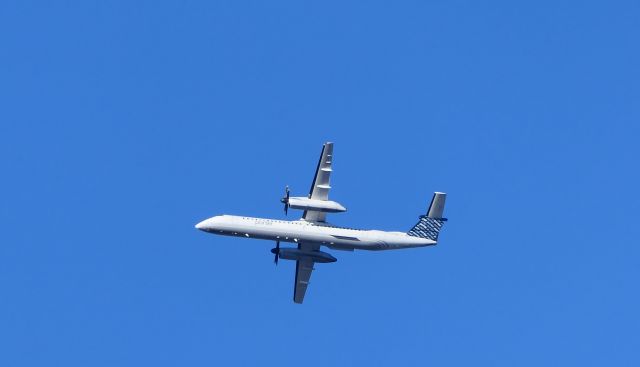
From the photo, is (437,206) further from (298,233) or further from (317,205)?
(298,233)

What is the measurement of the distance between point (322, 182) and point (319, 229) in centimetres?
559

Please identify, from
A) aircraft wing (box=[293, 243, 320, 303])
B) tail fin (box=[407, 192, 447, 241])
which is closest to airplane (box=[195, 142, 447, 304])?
tail fin (box=[407, 192, 447, 241])

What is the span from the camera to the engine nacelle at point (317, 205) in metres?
93.2

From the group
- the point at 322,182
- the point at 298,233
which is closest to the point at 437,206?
the point at 322,182

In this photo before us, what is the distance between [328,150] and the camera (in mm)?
95375

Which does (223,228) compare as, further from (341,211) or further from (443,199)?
(443,199)

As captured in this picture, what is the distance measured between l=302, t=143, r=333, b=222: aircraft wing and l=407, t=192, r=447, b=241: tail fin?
8.63 m

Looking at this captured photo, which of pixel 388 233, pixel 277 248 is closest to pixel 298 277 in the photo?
pixel 277 248

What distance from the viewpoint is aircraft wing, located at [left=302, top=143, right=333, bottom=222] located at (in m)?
94.8

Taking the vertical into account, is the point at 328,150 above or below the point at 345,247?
above

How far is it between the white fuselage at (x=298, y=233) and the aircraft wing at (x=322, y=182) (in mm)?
3013

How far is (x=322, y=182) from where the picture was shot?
95.0m

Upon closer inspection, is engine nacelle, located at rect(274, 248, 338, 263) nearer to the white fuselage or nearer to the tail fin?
the white fuselage

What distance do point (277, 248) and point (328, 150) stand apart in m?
10.5
